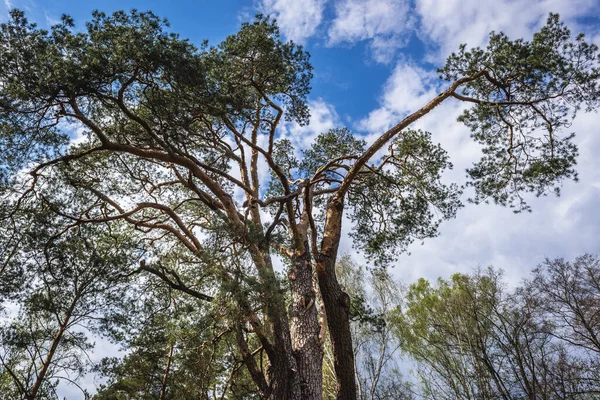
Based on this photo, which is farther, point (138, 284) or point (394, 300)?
point (394, 300)

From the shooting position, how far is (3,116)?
4098mm

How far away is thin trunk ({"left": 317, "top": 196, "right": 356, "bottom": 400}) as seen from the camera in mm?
4586

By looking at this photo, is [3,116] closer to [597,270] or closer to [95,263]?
[95,263]

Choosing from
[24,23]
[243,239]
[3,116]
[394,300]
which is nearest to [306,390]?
[243,239]

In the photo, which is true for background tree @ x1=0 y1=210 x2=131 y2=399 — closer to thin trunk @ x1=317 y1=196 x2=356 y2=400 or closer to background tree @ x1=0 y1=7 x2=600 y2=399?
background tree @ x1=0 y1=7 x2=600 y2=399

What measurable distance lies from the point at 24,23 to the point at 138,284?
14.4ft

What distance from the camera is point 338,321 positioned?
487 cm

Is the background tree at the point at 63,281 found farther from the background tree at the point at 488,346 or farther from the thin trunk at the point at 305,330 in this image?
the background tree at the point at 488,346

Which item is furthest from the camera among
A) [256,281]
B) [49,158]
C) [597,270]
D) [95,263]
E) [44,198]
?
[597,270]

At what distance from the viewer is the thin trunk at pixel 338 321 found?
15.0ft

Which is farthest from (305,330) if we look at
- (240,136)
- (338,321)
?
(240,136)

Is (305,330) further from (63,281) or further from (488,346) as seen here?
(488,346)

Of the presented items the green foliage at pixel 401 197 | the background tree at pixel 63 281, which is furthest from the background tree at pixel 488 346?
the background tree at pixel 63 281

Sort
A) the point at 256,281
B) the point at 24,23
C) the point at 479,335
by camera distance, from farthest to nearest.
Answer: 1. the point at 479,335
2. the point at 256,281
3. the point at 24,23
